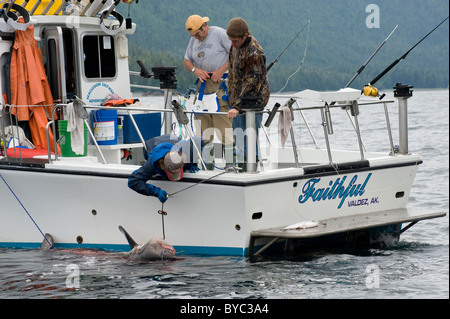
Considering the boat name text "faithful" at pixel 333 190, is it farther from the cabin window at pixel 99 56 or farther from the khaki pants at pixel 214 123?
the cabin window at pixel 99 56

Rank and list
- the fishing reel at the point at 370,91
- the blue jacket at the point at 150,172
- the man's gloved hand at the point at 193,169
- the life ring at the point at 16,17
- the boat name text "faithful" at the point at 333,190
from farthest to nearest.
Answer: the life ring at the point at 16,17 < the fishing reel at the point at 370,91 < the boat name text "faithful" at the point at 333,190 < the man's gloved hand at the point at 193,169 < the blue jacket at the point at 150,172

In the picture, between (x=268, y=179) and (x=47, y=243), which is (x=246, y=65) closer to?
(x=268, y=179)

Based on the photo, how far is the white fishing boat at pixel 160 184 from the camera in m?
8.86

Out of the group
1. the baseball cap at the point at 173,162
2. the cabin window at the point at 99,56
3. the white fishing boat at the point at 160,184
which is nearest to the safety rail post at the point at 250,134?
the white fishing boat at the point at 160,184

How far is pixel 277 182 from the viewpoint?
8.88 m

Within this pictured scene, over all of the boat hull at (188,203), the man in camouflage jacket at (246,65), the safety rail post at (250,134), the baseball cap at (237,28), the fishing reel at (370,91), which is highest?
the baseball cap at (237,28)

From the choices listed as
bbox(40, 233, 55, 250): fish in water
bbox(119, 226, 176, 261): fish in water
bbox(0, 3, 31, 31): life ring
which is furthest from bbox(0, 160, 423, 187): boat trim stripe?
bbox(0, 3, 31, 31): life ring

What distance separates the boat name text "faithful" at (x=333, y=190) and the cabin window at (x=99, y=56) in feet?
11.7

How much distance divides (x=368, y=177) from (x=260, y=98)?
5.54 feet

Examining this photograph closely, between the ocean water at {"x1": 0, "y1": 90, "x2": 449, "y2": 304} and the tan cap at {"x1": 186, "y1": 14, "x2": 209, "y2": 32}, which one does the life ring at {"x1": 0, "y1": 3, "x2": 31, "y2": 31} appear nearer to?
the tan cap at {"x1": 186, "y1": 14, "x2": 209, "y2": 32}

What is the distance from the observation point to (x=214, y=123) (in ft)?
33.2
